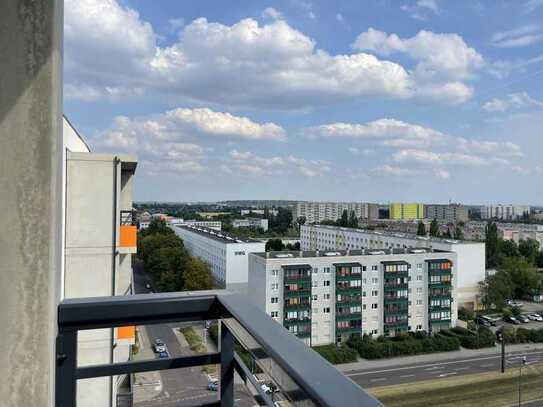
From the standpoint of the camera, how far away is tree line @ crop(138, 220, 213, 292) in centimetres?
1938

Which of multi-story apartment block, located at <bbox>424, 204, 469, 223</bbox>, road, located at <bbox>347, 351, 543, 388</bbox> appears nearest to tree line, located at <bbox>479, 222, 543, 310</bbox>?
road, located at <bbox>347, 351, 543, 388</bbox>

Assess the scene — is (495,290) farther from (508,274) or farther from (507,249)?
(507,249)

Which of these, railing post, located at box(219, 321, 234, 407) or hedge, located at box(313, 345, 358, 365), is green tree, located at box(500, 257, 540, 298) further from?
railing post, located at box(219, 321, 234, 407)

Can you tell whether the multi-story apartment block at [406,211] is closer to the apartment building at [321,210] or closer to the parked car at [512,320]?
the apartment building at [321,210]

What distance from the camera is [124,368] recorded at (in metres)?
0.89

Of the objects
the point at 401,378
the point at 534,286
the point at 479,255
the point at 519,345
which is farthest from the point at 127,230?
the point at 534,286

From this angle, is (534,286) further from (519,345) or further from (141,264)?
(141,264)

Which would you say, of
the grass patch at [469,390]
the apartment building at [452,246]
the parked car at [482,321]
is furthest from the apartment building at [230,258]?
the grass patch at [469,390]

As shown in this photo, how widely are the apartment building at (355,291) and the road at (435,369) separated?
9.47ft

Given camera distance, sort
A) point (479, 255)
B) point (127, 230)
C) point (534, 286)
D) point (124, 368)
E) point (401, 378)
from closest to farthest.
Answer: point (124, 368), point (127, 230), point (401, 378), point (479, 255), point (534, 286)

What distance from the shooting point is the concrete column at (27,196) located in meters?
0.75

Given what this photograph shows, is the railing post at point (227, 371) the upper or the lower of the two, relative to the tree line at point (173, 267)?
upper

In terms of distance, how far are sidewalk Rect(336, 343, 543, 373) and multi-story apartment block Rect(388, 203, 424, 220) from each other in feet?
207

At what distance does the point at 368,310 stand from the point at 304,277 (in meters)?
3.11
